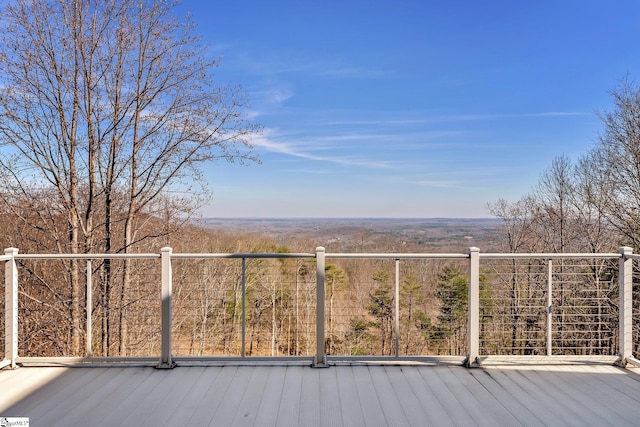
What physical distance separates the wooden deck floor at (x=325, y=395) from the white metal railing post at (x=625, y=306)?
0.18 meters

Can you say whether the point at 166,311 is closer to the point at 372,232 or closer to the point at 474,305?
the point at 474,305

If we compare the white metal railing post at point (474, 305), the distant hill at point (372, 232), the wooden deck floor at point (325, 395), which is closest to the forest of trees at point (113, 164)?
the distant hill at point (372, 232)

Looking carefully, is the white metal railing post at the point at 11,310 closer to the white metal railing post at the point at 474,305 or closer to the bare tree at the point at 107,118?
the bare tree at the point at 107,118

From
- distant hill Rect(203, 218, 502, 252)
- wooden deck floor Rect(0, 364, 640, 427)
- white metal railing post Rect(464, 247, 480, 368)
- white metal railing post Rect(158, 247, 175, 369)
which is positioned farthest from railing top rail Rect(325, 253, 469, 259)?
distant hill Rect(203, 218, 502, 252)

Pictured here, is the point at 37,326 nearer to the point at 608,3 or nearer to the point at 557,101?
the point at 608,3

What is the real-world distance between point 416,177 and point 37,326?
63.1 ft

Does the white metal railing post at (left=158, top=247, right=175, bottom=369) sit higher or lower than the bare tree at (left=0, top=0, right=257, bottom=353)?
lower

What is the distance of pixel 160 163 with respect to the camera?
6.77m

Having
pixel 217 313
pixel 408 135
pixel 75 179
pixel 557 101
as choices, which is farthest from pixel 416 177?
pixel 75 179

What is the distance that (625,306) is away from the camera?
305 centimetres

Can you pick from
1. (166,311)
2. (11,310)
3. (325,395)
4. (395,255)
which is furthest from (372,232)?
(11,310)

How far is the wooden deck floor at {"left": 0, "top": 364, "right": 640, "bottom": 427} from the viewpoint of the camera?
2.12m

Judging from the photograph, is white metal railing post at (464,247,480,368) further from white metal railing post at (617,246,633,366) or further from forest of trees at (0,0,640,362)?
forest of trees at (0,0,640,362)

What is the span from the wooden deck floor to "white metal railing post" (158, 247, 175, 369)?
4.5 inches
